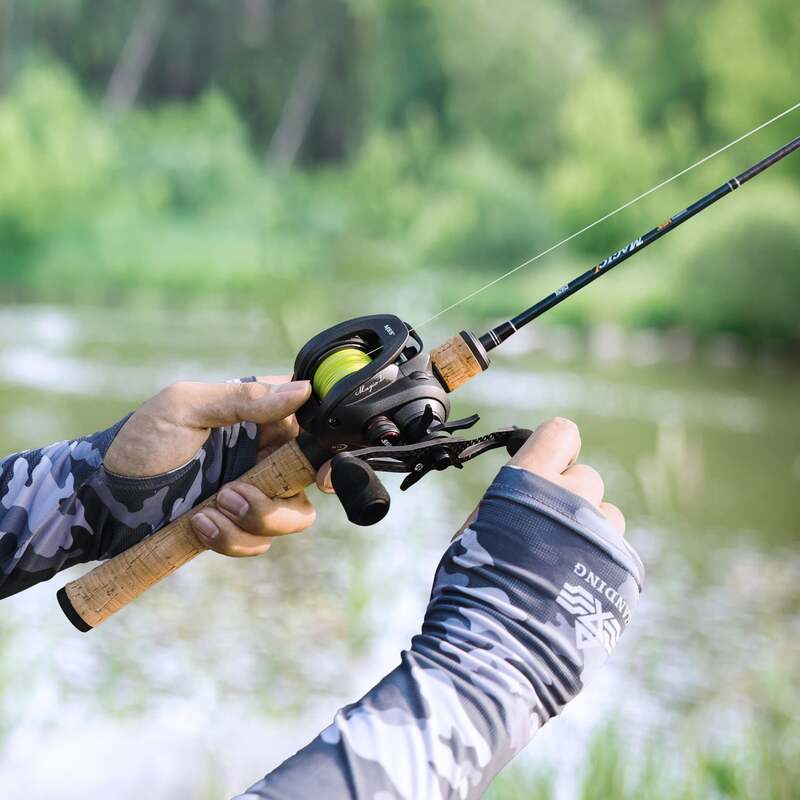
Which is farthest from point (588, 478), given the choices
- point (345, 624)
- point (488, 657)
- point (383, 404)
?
point (345, 624)

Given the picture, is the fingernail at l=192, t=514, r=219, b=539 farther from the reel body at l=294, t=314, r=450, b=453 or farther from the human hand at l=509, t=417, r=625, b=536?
the human hand at l=509, t=417, r=625, b=536

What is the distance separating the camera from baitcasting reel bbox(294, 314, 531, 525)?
1106 millimetres

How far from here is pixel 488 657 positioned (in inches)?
29.9

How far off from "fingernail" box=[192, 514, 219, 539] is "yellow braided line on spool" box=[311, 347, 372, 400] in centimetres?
20

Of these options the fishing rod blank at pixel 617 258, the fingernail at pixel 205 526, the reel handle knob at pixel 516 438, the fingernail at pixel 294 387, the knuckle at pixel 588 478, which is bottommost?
the fingernail at pixel 205 526

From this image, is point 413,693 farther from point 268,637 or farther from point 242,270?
point 242,270

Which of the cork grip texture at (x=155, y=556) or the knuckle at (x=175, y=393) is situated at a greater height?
the knuckle at (x=175, y=393)

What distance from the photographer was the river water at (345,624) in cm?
340

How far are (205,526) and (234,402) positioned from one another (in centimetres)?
15

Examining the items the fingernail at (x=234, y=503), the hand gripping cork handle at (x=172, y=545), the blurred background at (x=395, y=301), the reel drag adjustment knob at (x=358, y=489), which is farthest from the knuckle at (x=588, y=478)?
the blurred background at (x=395, y=301)

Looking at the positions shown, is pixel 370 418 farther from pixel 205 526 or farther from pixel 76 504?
pixel 76 504

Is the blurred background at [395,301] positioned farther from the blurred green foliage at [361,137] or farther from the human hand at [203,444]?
the human hand at [203,444]

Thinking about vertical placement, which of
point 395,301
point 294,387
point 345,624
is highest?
point 294,387

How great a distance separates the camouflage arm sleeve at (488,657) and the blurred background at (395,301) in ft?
6.35
